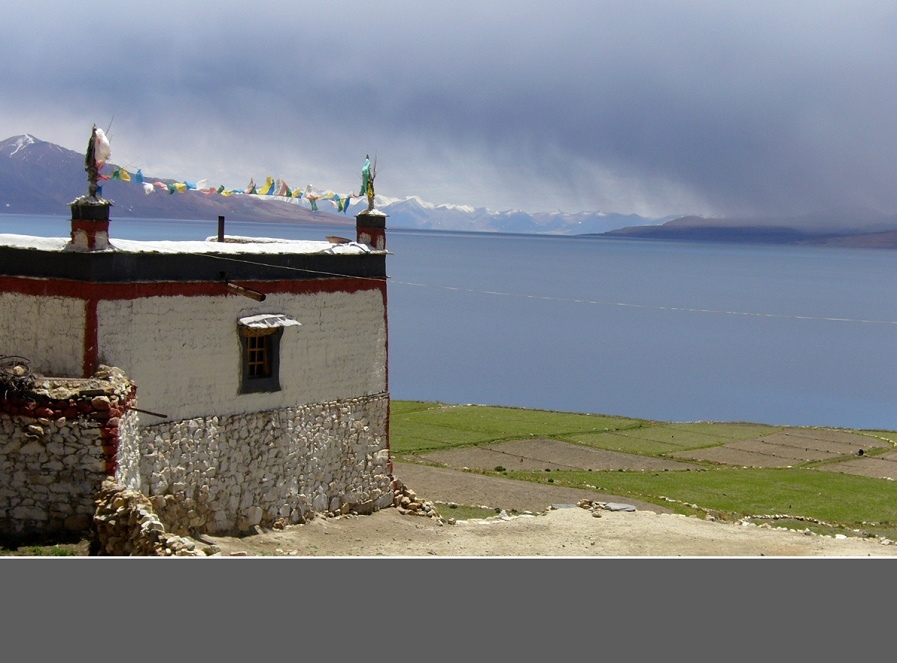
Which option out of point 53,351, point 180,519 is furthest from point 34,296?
point 180,519

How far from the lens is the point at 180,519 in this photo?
21156mm

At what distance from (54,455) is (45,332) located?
2.46 m

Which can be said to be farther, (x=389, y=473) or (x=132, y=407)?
(x=389, y=473)

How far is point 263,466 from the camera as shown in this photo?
76.5ft

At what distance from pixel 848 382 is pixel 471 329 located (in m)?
44.0

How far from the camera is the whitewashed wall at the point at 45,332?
772 inches

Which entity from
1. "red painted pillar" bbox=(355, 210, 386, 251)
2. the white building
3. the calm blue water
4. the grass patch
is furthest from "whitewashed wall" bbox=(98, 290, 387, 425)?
the calm blue water

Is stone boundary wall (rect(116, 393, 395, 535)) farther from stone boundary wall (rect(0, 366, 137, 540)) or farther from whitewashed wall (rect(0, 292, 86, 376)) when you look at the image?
whitewashed wall (rect(0, 292, 86, 376))

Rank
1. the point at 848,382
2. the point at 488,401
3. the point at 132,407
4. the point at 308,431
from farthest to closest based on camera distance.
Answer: the point at 848,382 < the point at 488,401 < the point at 308,431 < the point at 132,407

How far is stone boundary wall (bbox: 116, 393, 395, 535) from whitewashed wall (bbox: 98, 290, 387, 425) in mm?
304

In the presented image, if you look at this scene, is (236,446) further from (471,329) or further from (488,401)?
(471,329)

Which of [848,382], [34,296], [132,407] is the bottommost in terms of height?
[848,382]

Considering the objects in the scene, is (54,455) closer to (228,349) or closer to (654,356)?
(228,349)

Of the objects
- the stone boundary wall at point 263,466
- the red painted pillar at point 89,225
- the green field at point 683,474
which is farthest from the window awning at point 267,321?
the green field at point 683,474
